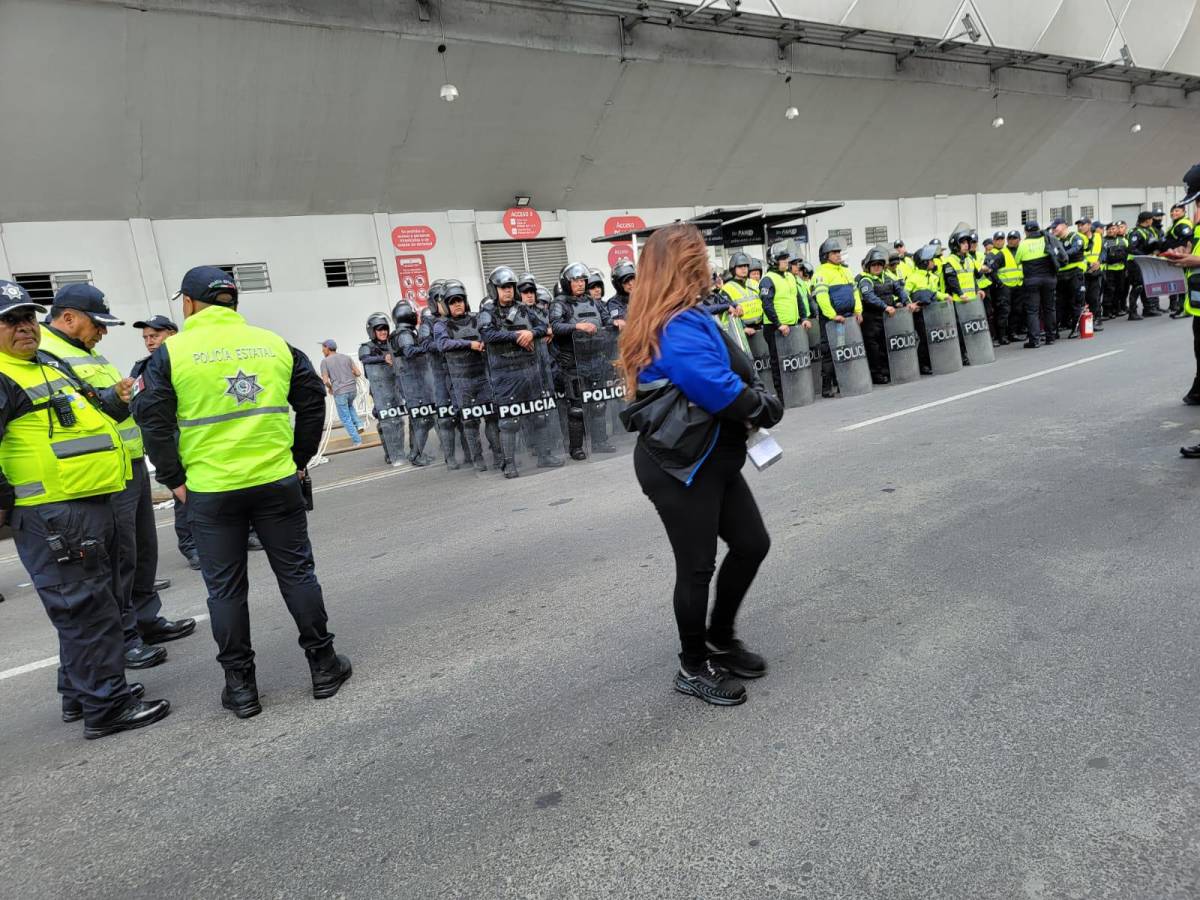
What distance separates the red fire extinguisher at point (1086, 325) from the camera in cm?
1293

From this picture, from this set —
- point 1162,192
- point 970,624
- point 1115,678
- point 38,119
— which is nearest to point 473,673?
point 970,624

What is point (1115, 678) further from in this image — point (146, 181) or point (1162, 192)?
point (1162, 192)

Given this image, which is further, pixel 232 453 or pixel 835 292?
pixel 835 292

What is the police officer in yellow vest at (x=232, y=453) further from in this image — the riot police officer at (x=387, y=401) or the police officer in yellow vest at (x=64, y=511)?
the riot police officer at (x=387, y=401)

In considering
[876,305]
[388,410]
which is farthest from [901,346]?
[388,410]

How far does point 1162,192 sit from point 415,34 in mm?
33300

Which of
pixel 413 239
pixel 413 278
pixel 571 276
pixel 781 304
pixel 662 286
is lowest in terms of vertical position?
pixel 662 286

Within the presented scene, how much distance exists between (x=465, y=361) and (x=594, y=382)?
1.51 m

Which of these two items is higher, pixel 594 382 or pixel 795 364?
pixel 594 382

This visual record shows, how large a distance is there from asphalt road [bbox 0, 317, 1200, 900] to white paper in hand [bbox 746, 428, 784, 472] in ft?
3.23

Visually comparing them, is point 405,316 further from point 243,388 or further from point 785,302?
point 243,388

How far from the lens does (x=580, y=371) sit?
28.4 ft

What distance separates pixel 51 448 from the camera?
11.0 ft

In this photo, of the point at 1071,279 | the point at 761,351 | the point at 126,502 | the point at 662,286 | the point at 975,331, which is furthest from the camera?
the point at 1071,279
